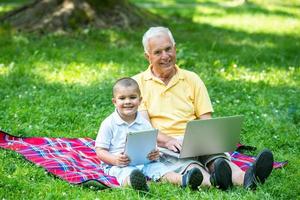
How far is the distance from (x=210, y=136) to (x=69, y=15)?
722 cm

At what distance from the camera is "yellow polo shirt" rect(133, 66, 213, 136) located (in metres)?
5.80

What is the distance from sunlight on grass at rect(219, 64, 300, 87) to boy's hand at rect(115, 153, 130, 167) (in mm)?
4147

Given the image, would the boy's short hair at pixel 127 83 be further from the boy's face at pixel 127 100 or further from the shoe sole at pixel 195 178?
the shoe sole at pixel 195 178

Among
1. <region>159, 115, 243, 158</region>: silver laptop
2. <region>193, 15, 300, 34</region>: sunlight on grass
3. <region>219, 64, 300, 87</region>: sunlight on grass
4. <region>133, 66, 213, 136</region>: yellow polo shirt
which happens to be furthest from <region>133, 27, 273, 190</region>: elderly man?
<region>193, 15, 300, 34</region>: sunlight on grass

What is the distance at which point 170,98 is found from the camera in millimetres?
5852

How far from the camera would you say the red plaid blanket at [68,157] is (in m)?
5.42

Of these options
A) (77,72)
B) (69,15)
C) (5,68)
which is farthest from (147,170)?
(69,15)

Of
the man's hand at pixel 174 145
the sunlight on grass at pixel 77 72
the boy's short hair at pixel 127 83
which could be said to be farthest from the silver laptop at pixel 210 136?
the sunlight on grass at pixel 77 72

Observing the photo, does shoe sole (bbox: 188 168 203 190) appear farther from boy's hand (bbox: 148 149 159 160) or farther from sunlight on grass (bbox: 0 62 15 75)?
sunlight on grass (bbox: 0 62 15 75)

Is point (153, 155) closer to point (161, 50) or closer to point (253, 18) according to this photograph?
point (161, 50)

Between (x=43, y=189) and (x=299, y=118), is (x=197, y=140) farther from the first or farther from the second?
(x=299, y=118)

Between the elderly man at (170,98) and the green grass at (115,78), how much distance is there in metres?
0.45

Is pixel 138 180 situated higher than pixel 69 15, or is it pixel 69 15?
pixel 69 15

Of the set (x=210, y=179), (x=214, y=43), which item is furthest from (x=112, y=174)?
(x=214, y=43)
